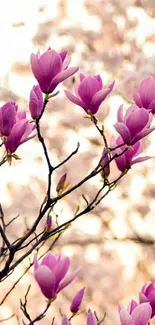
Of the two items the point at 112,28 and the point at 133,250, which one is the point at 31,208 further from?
the point at 112,28

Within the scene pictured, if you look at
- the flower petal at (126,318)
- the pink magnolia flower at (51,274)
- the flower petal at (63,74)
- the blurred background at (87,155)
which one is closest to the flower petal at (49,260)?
the pink magnolia flower at (51,274)

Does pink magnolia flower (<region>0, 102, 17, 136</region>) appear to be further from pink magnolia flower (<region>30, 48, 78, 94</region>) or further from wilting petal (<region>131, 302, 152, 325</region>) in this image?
wilting petal (<region>131, 302, 152, 325</region>)

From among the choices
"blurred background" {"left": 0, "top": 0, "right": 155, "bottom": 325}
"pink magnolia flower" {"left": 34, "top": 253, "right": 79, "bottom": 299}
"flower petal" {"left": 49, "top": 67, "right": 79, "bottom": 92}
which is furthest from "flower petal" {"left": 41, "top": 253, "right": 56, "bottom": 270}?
"blurred background" {"left": 0, "top": 0, "right": 155, "bottom": 325}

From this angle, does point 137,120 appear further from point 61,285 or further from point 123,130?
point 61,285

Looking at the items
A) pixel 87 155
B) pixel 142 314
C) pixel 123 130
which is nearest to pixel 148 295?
pixel 142 314

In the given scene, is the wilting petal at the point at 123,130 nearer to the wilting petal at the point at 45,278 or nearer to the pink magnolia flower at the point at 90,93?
the pink magnolia flower at the point at 90,93

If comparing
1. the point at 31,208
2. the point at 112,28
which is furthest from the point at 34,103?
the point at 112,28
